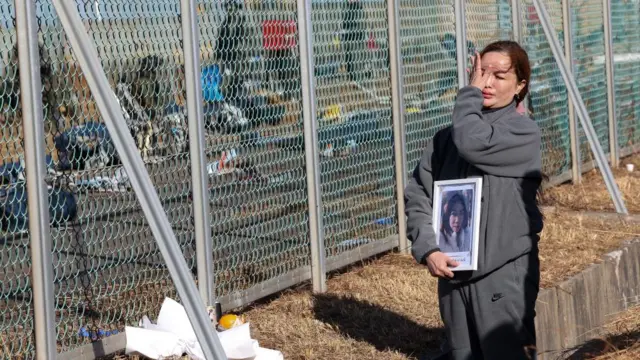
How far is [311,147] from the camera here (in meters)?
7.41

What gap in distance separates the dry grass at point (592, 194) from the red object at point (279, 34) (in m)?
3.88

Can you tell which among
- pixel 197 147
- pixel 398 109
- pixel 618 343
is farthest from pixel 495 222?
pixel 398 109

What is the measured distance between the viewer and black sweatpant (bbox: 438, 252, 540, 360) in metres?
4.57

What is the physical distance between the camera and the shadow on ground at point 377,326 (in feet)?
20.3

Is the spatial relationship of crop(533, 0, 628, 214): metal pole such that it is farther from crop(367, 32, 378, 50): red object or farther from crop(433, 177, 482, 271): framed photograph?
crop(433, 177, 482, 271): framed photograph

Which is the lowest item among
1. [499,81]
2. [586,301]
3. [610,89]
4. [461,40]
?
[586,301]

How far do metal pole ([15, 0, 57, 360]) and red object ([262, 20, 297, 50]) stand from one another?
2.14m

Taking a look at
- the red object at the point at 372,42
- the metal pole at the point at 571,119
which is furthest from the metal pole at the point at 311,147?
the metal pole at the point at 571,119

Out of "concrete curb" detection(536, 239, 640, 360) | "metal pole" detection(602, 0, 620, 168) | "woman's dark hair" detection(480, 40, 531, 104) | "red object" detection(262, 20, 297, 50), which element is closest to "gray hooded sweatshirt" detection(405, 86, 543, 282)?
"woman's dark hair" detection(480, 40, 531, 104)

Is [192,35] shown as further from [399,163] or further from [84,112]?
[399,163]

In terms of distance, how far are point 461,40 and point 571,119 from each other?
279cm

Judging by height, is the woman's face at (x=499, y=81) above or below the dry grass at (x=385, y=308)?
above

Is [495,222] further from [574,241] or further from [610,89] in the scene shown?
[610,89]

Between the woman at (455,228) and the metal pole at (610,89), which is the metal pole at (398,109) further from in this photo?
Result: the metal pole at (610,89)
